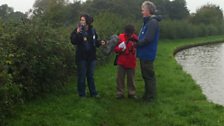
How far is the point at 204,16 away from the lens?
72188 millimetres

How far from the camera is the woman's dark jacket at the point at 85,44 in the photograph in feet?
30.1

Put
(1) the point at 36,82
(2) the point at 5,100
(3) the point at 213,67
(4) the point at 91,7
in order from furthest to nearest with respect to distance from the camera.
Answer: (4) the point at 91,7 < (3) the point at 213,67 < (1) the point at 36,82 < (2) the point at 5,100

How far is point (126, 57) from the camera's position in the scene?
9930mm

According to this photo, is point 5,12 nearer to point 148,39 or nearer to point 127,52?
point 127,52

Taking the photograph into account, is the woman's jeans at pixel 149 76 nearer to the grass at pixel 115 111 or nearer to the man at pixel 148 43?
the man at pixel 148 43

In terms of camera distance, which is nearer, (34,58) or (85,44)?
(34,58)

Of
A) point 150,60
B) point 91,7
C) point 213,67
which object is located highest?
point 91,7

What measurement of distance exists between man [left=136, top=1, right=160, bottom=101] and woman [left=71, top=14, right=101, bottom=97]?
43.9 inches

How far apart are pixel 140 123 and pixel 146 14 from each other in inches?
108

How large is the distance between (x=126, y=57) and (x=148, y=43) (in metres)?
0.94

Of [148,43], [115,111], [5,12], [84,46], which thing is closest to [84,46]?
[84,46]

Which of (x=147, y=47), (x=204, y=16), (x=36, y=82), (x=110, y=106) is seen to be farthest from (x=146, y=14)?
(x=204, y=16)

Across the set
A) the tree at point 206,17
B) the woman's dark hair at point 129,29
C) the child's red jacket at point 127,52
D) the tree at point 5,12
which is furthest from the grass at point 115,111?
the tree at point 206,17

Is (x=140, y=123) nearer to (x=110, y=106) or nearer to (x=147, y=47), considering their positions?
(x=110, y=106)
